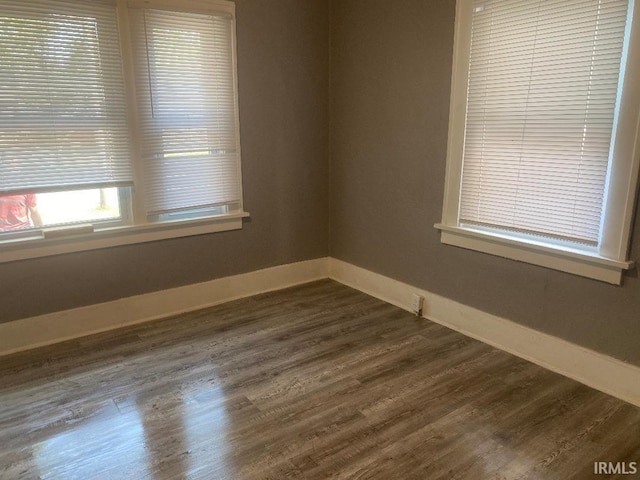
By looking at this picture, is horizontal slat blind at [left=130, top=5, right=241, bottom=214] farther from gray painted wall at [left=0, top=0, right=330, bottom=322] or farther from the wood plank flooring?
the wood plank flooring

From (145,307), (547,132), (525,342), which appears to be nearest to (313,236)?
(145,307)

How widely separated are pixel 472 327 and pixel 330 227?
1.57 metres

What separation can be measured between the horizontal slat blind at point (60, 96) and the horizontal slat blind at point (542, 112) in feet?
7.23

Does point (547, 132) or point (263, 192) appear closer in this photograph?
point (547, 132)

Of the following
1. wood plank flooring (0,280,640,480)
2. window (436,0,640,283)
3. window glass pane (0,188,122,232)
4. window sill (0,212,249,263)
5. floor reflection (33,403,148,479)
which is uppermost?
window (436,0,640,283)

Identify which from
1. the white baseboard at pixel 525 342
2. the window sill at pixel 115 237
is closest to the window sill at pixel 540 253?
the white baseboard at pixel 525 342

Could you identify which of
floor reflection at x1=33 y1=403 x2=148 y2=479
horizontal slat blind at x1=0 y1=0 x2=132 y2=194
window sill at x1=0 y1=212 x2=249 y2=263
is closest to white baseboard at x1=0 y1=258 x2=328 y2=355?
window sill at x1=0 y1=212 x2=249 y2=263

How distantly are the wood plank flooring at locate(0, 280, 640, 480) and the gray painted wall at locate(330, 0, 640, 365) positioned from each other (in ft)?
1.10

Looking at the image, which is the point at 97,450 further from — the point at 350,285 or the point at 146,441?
the point at 350,285

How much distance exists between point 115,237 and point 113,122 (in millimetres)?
734

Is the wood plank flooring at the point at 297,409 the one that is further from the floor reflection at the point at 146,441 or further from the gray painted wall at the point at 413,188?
the gray painted wall at the point at 413,188

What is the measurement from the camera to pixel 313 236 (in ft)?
13.7

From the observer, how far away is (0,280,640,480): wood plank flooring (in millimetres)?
1982

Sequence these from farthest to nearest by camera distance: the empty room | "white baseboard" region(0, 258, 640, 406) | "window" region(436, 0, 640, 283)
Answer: "white baseboard" region(0, 258, 640, 406) → "window" region(436, 0, 640, 283) → the empty room
